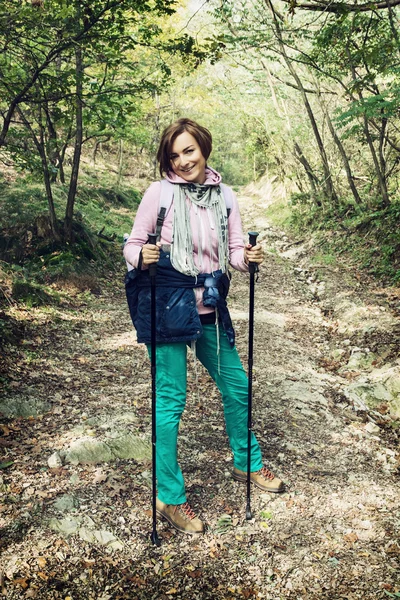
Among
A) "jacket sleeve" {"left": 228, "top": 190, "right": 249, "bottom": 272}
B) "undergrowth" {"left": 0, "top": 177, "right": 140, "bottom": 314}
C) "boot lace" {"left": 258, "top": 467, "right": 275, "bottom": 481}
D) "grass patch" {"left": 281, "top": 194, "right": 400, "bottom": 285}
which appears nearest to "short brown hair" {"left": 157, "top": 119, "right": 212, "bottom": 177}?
"jacket sleeve" {"left": 228, "top": 190, "right": 249, "bottom": 272}

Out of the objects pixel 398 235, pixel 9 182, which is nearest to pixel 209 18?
pixel 9 182

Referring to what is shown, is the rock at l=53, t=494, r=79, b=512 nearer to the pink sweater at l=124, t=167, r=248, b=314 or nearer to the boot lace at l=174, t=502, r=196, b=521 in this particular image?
the boot lace at l=174, t=502, r=196, b=521

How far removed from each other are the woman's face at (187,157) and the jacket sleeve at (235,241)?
379 mm

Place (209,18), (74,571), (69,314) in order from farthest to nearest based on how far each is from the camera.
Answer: (209,18) < (69,314) < (74,571)

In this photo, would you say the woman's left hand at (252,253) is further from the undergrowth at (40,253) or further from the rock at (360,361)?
the undergrowth at (40,253)

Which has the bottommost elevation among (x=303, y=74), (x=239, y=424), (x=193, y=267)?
(x=239, y=424)

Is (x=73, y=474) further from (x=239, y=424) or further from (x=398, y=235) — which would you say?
(x=398, y=235)

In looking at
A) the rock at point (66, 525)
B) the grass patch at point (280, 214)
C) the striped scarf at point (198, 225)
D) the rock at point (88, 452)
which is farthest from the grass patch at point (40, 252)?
the grass patch at point (280, 214)

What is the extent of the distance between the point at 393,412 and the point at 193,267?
3296 mm

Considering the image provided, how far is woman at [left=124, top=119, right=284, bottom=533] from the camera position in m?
3.12

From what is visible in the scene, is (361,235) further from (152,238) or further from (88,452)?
(152,238)

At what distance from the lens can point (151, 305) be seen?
10.2 ft

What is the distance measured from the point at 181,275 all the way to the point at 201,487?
176 cm

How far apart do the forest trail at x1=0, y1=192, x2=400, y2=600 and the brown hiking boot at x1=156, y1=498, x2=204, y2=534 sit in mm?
76
